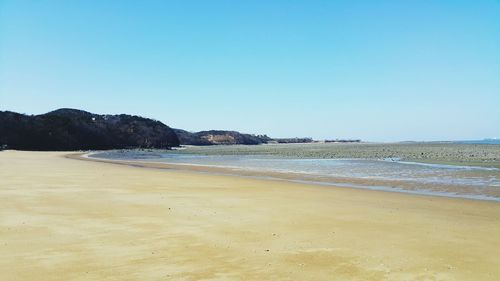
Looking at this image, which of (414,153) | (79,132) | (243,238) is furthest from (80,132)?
(243,238)

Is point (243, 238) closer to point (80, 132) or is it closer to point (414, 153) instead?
point (414, 153)

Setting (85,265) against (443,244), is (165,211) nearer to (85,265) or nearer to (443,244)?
(85,265)

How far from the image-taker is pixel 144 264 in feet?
21.9

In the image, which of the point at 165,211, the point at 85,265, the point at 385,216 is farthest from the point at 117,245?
the point at 385,216

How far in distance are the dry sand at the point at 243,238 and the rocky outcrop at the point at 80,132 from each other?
295ft

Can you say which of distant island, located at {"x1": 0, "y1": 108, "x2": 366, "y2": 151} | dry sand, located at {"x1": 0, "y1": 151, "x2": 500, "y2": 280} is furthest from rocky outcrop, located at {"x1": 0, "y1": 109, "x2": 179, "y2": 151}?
dry sand, located at {"x1": 0, "y1": 151, "x2": 500, "y2": 280}

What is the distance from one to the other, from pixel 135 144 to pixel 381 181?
401 feet

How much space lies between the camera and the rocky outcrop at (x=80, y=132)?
9462 cm

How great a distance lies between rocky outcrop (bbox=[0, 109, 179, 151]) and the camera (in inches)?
3725

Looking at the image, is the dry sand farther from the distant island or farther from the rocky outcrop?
the rocky outcrop

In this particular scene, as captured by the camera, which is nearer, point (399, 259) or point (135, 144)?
point (399, 259)

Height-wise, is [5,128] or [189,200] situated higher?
[5,128]

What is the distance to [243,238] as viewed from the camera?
8664 mm

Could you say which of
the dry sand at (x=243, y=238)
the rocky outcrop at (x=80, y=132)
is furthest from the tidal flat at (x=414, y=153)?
the rocky outcrop at (x=80, y=132)
